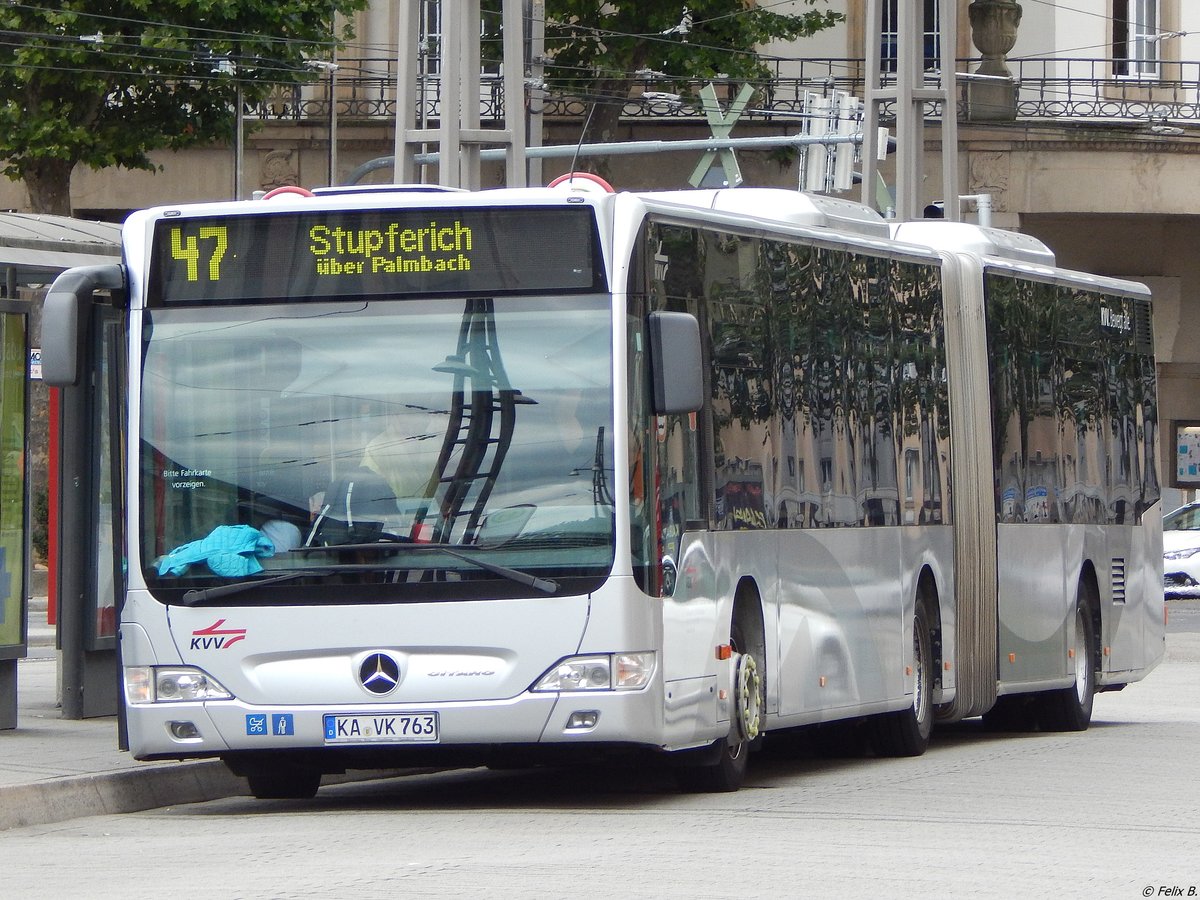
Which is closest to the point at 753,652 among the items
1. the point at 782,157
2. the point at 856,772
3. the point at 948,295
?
the point at 856,772

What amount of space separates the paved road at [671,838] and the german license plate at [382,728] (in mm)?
362

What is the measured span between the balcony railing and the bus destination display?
2898 cm

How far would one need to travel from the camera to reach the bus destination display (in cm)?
1130

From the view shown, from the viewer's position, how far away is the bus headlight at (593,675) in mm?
11039

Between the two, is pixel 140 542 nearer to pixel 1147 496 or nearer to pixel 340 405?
pixel 340 405

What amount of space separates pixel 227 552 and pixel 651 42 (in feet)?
96.2

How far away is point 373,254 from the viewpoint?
37.6 ft

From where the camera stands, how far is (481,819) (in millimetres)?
11156

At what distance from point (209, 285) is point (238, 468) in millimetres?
876

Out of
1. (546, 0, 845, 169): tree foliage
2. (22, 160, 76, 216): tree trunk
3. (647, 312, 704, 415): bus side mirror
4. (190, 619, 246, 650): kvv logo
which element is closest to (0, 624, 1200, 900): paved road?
(190, 619, 246, 650): kvv logo

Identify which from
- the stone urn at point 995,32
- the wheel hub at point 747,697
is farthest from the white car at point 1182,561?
the wheel hub at point 747,697

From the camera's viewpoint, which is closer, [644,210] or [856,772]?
[644,210]

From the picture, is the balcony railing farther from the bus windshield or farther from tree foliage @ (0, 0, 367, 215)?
the bus windshield

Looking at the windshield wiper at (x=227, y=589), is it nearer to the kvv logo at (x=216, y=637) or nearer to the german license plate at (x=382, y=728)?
the kvv logo at (x=216, y=637)
